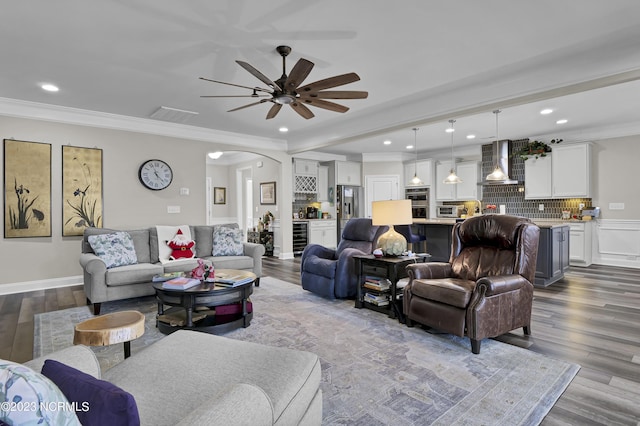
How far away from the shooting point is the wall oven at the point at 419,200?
8.86m

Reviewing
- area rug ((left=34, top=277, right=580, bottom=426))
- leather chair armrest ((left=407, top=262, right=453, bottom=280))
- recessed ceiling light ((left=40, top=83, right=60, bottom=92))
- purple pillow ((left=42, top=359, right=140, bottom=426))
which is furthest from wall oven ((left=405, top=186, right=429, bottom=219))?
purple pillow ((left=42, top=359, right=140, bottom=426))

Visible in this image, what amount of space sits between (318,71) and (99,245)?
10.9 feet

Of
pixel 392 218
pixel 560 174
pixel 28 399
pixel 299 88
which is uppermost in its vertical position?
pixel 299 88

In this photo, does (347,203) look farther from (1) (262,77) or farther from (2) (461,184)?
(1) (262,77)

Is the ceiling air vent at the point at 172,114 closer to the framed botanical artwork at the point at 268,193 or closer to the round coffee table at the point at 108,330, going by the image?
the framed botanical artwork at the point at 268,193

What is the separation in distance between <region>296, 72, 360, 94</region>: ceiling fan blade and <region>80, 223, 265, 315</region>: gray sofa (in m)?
2.75

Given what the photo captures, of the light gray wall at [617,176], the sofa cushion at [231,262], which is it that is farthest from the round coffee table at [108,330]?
the light gray wall at [617,176]

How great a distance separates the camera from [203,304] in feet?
9.98

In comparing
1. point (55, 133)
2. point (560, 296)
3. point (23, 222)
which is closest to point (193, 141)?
point (55, 133)

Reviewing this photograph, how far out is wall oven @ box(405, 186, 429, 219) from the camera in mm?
8859

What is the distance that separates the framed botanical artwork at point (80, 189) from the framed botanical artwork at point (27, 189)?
0.65 ft

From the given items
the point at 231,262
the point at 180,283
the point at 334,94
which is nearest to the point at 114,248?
the point at 231,262

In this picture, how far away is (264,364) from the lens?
4.73 ft

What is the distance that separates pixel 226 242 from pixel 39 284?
8.79 feet
